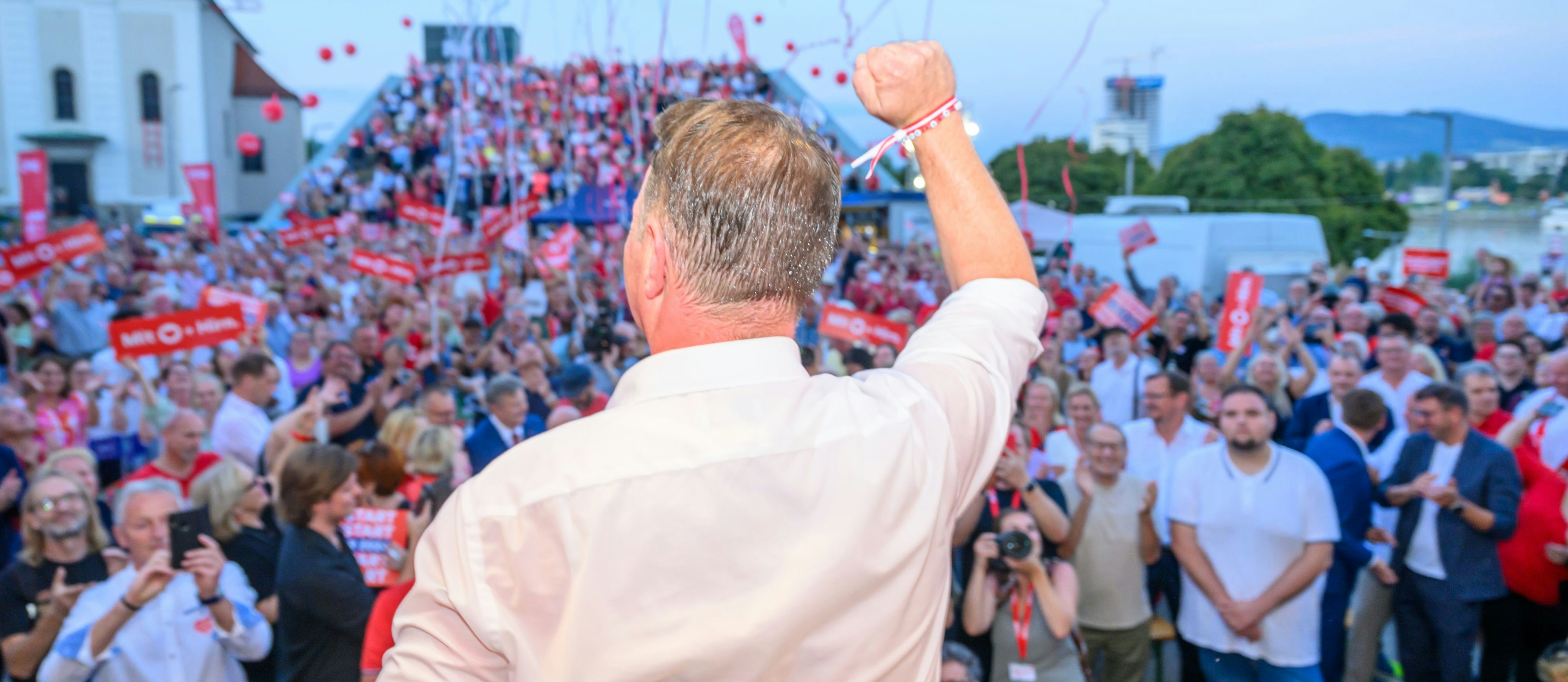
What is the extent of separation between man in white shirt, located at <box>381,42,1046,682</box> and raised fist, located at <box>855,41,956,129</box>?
20 cm

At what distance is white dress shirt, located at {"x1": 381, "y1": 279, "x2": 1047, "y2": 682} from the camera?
94 cm

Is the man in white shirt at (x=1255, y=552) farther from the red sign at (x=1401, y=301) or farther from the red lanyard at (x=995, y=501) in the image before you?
the red sign at (x=1401, y=301)

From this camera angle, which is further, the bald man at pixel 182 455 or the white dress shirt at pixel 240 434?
the white dress shirt at pixel 240 434

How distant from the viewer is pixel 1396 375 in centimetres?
693

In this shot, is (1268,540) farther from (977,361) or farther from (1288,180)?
(1288,180)

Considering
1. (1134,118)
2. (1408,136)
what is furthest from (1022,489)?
(1134,118)

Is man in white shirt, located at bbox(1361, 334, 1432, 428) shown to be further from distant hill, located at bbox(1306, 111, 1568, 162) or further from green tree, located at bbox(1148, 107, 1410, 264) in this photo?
green tree, located at bbox(1148, 107, 1410, 264)

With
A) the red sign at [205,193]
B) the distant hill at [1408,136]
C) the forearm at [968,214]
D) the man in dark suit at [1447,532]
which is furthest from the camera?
the distant hill at [1408,136]

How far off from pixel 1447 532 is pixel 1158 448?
142cm

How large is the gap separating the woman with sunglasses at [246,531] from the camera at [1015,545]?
2.64m

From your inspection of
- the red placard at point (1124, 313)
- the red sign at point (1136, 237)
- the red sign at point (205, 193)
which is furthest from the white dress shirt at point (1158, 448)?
the red sign at point (205, 193)

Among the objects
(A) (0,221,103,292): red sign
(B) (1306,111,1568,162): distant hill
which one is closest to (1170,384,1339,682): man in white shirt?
(A) (0,221,103,292): red sign

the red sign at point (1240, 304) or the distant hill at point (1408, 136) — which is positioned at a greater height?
the distant hill at point (1408, 136)

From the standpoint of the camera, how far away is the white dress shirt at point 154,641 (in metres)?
3.38
